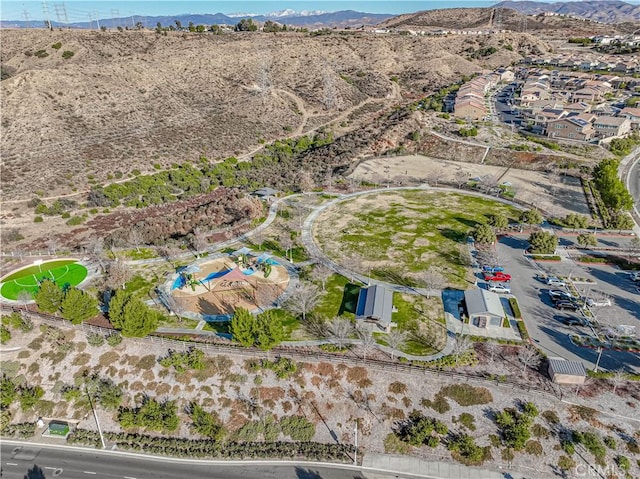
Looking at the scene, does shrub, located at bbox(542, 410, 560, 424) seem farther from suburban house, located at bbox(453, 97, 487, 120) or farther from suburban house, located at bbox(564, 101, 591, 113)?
suburban house, located at bbox(564, 101, 591, 113)

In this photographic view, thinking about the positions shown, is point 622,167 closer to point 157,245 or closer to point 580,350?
point 580,350

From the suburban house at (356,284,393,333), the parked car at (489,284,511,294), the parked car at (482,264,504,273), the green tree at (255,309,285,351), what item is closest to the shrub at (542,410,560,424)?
the suburban house at (356,284,393,333)

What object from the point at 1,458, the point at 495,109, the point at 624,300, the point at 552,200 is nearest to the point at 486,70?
the point at 495,109

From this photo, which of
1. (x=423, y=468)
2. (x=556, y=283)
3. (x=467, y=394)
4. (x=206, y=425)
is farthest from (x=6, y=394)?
(x=556, y=283)

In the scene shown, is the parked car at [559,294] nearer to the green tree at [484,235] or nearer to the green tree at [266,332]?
the green tree at [484,235]

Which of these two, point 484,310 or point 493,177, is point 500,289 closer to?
point 484,310

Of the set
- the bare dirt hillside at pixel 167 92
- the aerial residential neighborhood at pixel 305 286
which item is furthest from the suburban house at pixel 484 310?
the bare dirt hillside at pixel 167 92
